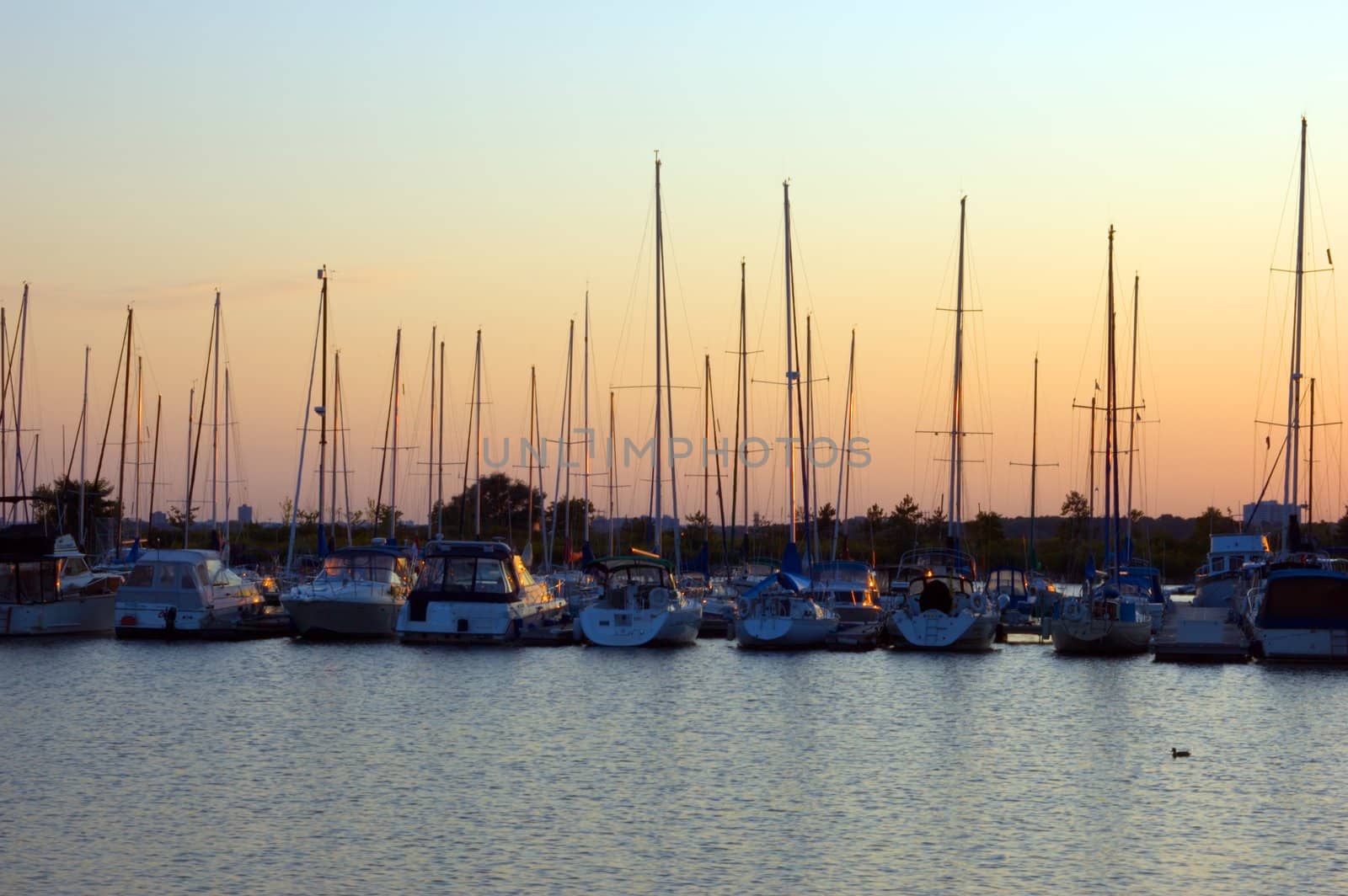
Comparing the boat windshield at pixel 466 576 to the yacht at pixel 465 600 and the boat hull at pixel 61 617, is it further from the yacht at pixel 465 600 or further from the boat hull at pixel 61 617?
the boat hull at pixel 61 617

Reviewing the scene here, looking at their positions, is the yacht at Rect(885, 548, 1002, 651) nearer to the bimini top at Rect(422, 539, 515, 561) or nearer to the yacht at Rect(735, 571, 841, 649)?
the yacht at Rect(735, 571, 841, 649)

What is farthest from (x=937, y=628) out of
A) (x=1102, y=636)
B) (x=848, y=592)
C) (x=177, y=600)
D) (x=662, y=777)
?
(x=662, y=777)

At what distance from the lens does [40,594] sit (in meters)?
59.1

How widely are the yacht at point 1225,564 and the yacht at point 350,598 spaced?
1371 inches

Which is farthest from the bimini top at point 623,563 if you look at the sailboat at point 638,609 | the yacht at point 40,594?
the yacht at point 40,594

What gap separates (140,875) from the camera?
23016mm

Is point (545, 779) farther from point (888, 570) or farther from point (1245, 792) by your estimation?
point (888, 570)

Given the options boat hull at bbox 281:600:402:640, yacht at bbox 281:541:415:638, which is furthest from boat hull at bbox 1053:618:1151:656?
yacht at bbox 281:541:415:638

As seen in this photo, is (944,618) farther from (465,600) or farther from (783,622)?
(465,600)

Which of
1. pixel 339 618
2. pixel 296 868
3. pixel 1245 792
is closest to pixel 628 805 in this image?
pixel 296 868

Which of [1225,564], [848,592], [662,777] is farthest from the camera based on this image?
[1225,564]

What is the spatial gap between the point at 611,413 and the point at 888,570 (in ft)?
70.2

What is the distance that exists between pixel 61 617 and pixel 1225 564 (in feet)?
161

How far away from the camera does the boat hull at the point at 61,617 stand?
58219 mm
